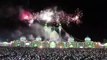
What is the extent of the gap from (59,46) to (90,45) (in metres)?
6.43

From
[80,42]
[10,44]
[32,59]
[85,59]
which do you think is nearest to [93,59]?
[85,59]

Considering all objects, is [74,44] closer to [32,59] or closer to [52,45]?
[52,45]

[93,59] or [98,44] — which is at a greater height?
[98,44]

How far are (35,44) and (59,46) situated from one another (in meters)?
4.97

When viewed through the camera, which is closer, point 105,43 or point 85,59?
point 85,59

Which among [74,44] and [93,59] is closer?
[93,59]

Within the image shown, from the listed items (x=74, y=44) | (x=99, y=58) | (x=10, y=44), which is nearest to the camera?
(x=99, y=58)

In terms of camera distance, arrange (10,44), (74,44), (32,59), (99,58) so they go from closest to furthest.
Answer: (32,59)
(99,58)
(10,44)
(74,44)

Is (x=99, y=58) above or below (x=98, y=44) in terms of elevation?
below

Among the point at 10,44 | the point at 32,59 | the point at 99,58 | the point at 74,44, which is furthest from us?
the point at 74,44

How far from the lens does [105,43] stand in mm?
97938

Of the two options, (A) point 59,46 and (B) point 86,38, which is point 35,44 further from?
(B) point 86,38

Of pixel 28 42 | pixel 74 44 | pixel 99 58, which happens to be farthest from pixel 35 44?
pixel 99 58

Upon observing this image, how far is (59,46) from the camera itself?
301 ft
